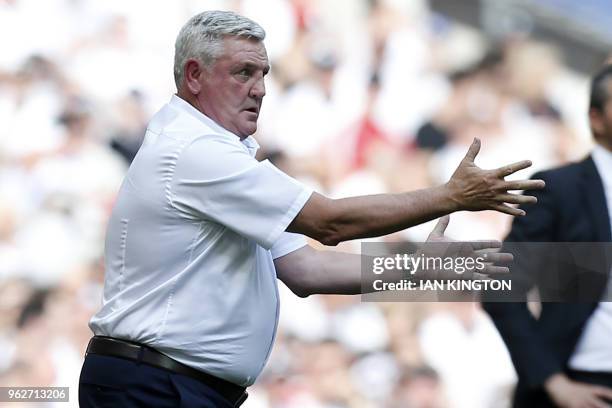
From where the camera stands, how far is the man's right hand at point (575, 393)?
151 inches

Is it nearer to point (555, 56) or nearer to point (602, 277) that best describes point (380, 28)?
point (555, 56)

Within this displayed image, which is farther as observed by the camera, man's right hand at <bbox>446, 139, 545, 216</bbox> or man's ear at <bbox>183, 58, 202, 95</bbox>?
man's ear at <bbox>183, 58, 202, 95</bbox>

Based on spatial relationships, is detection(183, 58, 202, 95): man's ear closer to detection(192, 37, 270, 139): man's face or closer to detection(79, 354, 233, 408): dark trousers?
detection(192, 37, 270, 139): man's face

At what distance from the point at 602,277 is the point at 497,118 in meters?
2.63

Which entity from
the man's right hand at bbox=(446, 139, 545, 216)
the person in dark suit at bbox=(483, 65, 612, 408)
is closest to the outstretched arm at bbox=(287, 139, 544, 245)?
the man's right hand at bbox=(446, 139, 545, 216)

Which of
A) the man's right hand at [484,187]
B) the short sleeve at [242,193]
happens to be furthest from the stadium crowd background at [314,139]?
the man's right hand at [484,187]

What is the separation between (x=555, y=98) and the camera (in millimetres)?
6594

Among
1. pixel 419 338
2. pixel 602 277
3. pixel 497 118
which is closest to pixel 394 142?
pixel 497 118

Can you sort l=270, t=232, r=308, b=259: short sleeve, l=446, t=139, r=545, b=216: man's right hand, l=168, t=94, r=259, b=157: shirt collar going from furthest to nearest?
l=270, t=232, r=308, b=259: short sleeve → l=168, t=94, r=259, b=157: shirt collar → l=446, t=139, r=545, b=216: man's right hand

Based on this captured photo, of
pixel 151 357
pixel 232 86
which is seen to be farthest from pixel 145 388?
pixel 232 86

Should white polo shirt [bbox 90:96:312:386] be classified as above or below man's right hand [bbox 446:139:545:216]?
below

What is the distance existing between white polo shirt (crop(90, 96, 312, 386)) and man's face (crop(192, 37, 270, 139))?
2.9 inches

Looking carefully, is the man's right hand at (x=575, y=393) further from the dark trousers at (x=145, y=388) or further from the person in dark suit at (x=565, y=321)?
the dark trousers at (x=145, y=388)

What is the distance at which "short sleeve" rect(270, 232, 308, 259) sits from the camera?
332 cm
